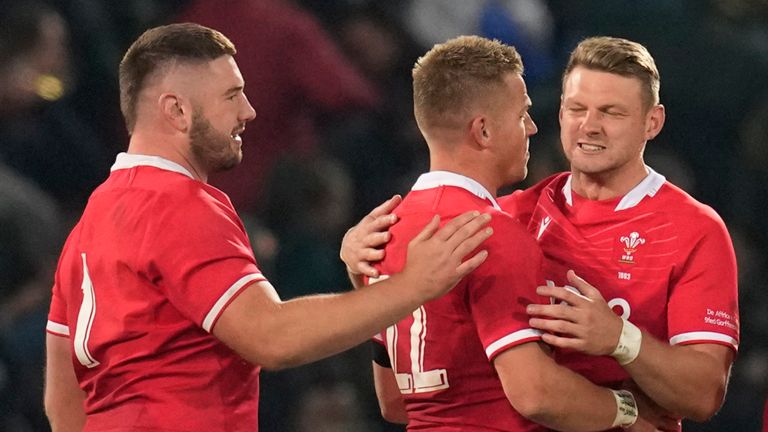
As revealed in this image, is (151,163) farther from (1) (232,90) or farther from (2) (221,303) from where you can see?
(2) (221,303)

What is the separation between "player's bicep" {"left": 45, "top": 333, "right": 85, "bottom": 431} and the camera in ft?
9.31

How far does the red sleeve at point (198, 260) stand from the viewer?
7.95 ft

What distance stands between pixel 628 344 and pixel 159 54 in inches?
49.1

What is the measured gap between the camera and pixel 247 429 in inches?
103

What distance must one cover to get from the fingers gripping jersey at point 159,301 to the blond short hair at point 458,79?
1.71 ft

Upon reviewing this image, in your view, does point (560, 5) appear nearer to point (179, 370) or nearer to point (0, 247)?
point (0, 247)

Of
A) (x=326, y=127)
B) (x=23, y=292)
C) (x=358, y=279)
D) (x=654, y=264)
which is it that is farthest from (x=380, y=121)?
(x=654, y=264)

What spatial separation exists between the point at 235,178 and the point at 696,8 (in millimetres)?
2353

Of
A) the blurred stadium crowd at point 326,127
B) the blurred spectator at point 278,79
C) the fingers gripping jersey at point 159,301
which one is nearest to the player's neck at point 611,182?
the fingers gripping jersey at point 159,301

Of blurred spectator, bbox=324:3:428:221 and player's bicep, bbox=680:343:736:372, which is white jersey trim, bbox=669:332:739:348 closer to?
player's bicep, bbox=680:343:736:372

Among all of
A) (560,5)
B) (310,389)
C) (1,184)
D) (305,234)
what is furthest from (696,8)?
(1,184)

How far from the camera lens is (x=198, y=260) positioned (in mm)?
2432

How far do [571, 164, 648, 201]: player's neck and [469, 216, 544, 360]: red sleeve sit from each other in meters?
0.58

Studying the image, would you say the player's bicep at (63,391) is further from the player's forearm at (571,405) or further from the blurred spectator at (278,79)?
the blurred spectator at (278,79)
